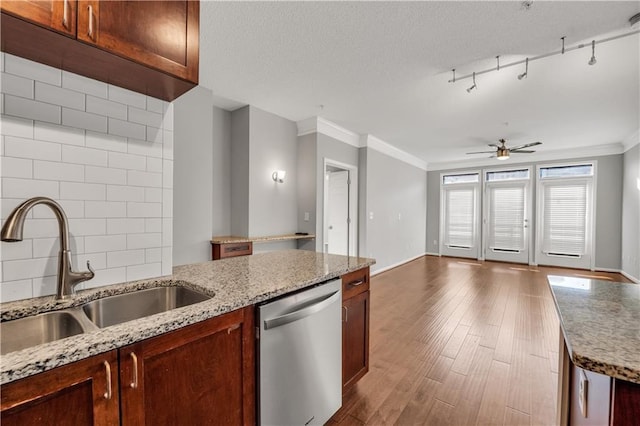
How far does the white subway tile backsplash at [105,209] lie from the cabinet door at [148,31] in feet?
2.19

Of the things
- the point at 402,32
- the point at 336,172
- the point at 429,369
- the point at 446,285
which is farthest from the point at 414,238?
the point at 402,32

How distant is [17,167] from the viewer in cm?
112

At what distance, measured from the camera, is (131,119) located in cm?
143

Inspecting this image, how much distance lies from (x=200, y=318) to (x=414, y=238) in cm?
697

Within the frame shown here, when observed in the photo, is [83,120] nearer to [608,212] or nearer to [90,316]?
[90,316]

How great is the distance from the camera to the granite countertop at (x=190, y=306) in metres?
0.71

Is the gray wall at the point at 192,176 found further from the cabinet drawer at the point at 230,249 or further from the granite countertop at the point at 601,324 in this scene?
the granite countertop at the point at 601,324

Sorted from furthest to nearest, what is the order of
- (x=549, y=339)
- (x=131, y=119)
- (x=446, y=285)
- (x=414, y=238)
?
(x=414, y=238), (x=446, y=285), (x=549, y=339), (x=131, y=119)

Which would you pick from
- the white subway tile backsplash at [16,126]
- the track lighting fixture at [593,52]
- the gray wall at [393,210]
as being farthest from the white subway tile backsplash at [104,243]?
the gray wall at [393,210]

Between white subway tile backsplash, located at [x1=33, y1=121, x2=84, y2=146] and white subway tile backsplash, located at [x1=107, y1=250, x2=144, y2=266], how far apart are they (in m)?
0.53

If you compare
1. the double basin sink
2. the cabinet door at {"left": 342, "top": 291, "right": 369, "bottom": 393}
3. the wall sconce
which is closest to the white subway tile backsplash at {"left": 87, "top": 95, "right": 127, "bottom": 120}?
the double basin sink

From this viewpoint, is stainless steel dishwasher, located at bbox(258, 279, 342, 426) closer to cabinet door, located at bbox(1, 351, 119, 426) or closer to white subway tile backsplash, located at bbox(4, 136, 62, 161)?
cabinet door, located at bbox(1, 351, 119, 426)

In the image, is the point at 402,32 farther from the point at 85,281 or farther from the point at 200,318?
the point at 85,281

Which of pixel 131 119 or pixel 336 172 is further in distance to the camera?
pixel 336 172
